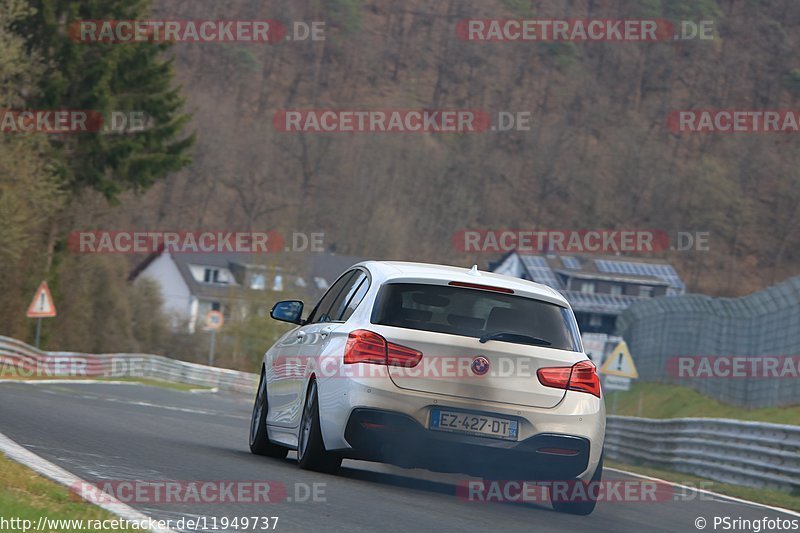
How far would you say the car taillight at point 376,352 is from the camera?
31.7ft

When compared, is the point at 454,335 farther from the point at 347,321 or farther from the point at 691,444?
the point at 691,444

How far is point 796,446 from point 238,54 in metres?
144

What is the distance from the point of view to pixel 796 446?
52.6 feet

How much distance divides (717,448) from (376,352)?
32.6ft

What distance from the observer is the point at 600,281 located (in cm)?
11869

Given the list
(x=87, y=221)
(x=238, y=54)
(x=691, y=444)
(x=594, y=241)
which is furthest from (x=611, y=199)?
(x=691, y=444)

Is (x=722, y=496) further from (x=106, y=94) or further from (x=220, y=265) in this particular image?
(x=220, y=265)

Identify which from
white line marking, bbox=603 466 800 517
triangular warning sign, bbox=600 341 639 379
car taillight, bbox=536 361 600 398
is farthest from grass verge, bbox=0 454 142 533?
triangular warning sign, bbox=600 341 639 379

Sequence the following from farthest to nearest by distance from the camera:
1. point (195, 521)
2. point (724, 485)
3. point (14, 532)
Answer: point (724, 485), point (195, 521), point (14, 532)

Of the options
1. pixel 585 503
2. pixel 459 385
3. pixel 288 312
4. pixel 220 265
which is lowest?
pixel 585 503

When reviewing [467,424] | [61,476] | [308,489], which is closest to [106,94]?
[467,424]

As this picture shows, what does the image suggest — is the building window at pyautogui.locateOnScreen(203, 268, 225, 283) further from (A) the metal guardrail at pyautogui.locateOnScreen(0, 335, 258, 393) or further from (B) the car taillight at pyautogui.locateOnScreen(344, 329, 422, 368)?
(B) the car taillight at pyautogui.locateOnScreen(344, 329, 422, 368)

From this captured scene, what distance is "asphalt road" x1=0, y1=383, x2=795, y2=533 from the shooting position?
780cm

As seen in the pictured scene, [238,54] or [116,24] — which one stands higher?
[238,54]
